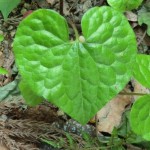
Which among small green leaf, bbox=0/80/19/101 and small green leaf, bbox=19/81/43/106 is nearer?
small green leaf, bbox=19/81/43/106

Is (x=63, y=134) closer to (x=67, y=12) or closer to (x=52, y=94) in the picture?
(x=52, y=94)

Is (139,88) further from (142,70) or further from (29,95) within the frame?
(29,95)

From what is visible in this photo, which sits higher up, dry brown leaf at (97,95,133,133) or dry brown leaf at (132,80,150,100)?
dry brown leaf at (132,80,150,100)

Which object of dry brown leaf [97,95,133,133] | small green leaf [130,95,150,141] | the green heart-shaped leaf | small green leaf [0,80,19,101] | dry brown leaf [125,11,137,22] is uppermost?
the green heart-shaped leaf

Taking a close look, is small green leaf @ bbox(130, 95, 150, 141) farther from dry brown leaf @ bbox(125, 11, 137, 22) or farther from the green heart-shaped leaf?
dry brown leaf @ bbox(125, 11, 137, 22)

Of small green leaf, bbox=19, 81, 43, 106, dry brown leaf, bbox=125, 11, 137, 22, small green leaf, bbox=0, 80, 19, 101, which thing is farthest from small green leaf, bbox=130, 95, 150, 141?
dry brown leaf, bbox=125, 11, 137, 22

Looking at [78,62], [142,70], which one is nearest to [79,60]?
[78,62]
